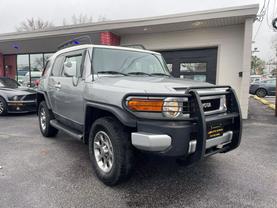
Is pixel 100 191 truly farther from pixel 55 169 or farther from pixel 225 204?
pixel 225 204

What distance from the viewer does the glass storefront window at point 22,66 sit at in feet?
50.9

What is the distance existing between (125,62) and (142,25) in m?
→ 5.48

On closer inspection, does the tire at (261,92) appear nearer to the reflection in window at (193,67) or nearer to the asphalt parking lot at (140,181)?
the reflection in window at (193,67)

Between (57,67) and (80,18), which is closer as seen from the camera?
(57,67)

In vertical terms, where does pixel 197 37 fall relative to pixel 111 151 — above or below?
above

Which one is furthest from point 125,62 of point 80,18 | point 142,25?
point 80,18

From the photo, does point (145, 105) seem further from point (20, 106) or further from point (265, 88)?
point (265, 88)

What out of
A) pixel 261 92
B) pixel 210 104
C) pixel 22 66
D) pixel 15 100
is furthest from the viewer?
pixel 261 92

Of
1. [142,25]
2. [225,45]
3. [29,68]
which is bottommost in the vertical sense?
[29,68]

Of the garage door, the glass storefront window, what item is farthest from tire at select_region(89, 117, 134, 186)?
the glass storefront window

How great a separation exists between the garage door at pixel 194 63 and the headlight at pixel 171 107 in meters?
7.38

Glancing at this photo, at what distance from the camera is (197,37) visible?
30.8ft

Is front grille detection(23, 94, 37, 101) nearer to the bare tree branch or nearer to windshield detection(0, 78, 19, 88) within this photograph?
windshield detection(0, 78, 19, 88)

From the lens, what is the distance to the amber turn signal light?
2.61 meters
